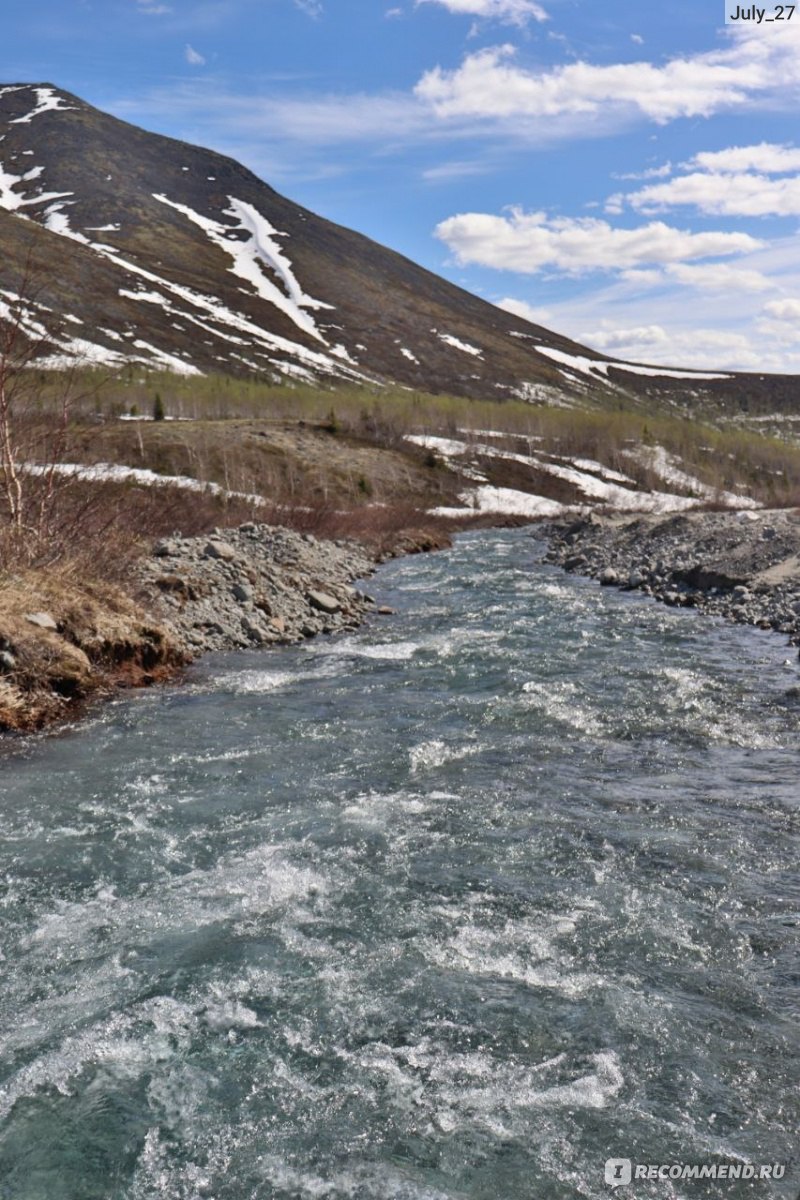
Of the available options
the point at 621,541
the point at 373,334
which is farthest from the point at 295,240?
the point at 621,541

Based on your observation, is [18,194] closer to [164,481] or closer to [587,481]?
[587,481]

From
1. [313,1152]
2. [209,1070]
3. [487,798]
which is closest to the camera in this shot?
[313,1152]

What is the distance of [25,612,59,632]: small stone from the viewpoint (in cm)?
1248

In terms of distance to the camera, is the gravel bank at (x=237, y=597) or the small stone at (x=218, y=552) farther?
the small stone at (x=218, y=552)

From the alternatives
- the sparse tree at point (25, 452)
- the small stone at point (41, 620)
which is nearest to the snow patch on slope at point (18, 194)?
the sparse tree at point (25, 452)

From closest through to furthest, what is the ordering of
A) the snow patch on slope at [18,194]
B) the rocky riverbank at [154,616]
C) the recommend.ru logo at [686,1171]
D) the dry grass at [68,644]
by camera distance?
the recommend.ru logo at [686,1171] → the dry grass at [68,644] → the rocky riverbank at [154,616] → the snow patch on slope at [18,194]

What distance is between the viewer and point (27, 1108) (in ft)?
15.0

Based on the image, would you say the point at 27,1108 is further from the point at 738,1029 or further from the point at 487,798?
the point at 487,798

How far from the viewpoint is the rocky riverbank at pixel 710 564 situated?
20906mm

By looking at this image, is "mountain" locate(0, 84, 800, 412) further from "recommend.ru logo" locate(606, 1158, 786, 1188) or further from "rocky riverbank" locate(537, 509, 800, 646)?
"recommend.ru logo" locate(606, 1158, 786, 1188)

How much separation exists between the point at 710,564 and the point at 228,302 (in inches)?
5386

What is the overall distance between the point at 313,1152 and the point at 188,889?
300 cm

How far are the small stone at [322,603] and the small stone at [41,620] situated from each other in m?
8.42

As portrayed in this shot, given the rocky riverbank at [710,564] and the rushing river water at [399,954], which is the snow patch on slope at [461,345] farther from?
the rushing river water at [399,954]
